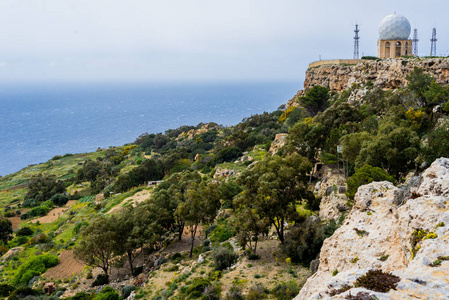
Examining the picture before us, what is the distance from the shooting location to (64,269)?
886 inches

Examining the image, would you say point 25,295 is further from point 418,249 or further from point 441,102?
point 441,102

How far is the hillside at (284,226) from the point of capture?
8352mm

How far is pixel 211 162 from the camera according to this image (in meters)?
47.6

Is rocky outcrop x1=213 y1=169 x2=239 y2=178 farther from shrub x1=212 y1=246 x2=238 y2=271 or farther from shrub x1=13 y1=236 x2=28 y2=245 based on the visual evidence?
shrub x1=13 y1=236 x2=28 y2=245

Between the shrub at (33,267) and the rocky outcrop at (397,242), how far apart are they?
69.9 feet

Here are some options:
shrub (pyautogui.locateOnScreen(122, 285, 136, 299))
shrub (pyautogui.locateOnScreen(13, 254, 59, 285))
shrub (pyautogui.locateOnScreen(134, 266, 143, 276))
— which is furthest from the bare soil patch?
shrub (pyautogui.locateOnScreen(122, 285, 136, 299))

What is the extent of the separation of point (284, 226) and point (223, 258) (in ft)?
16.9

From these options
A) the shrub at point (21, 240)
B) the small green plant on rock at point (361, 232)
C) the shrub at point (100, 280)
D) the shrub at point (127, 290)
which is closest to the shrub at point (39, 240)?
the shrub at point (21, 240)

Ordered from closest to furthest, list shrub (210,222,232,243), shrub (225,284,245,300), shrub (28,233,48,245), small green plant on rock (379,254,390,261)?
1. small green plant on rock (379,254,390,261)
2. shrub (225,284,245,300)
3. shrub (210,222,232,243)
4. shrub (28,233,48,245)

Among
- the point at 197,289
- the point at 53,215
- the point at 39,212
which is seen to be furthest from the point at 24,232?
the point at 197,289

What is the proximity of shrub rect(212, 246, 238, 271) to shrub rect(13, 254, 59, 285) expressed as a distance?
1423cm

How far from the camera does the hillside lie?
27.4 ft

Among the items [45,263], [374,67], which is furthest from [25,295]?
[374,67]

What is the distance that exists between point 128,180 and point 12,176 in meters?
49.7
